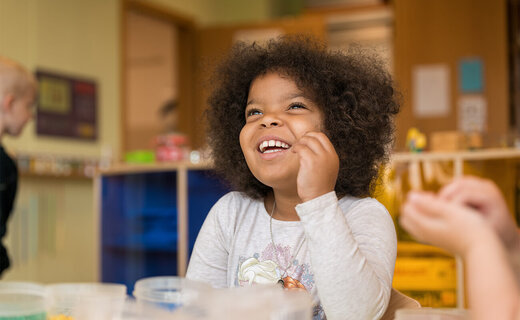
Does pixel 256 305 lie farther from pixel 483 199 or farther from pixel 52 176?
pixel 52 176

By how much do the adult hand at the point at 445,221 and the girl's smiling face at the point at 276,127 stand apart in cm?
49

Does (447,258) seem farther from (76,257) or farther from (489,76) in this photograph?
(76,257)

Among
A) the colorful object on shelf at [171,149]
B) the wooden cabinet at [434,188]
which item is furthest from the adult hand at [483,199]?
the colorful object on shelf at [171,149]

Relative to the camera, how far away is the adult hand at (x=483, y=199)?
1.69 ft

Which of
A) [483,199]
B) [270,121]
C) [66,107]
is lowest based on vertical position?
[483,199]

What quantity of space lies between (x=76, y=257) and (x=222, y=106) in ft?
8.78

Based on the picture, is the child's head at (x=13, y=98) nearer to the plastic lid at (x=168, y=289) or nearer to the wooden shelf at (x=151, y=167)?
the wooden shelf at (x=151, y=167)

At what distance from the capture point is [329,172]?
2.58 feet

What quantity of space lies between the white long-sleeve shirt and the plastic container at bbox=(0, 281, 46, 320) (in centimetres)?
32

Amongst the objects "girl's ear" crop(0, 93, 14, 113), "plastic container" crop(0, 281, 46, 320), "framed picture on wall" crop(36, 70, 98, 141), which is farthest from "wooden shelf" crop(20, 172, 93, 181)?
"plastic container" crop(0, 281, 46, 320)

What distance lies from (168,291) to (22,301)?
0.51 feet

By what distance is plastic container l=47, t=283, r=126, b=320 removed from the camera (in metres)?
0.59

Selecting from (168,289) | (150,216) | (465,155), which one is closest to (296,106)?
(168,289)

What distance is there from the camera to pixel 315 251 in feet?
2.41
